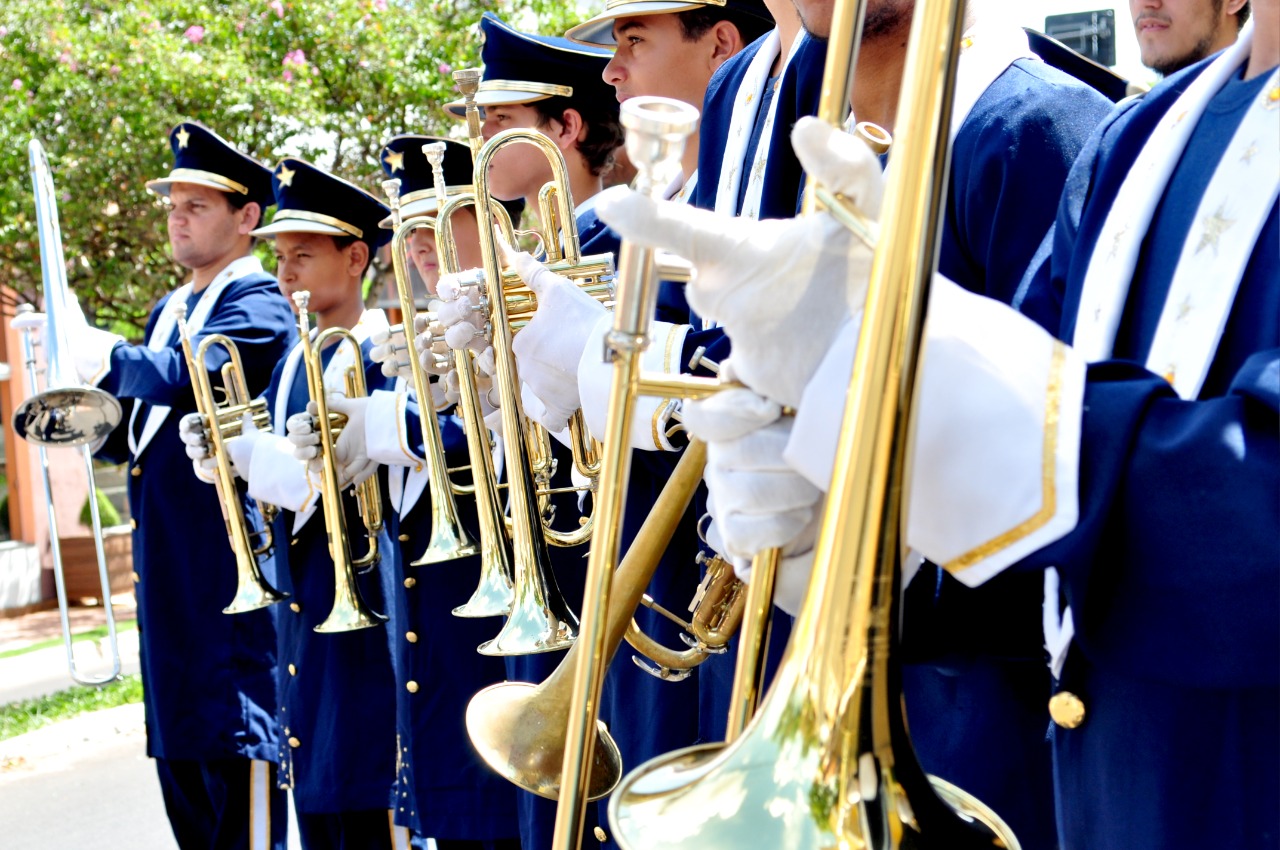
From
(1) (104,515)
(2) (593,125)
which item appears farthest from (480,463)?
(1) (104,515)

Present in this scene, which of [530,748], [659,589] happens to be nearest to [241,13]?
[659,589]

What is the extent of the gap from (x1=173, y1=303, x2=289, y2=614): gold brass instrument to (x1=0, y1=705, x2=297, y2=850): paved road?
1.80 metres

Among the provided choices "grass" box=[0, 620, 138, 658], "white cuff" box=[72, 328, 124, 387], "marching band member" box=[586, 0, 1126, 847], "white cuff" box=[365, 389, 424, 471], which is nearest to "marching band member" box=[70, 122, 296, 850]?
"white cuff" box=[72, 328, 124, 387]

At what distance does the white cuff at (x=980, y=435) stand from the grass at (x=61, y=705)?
731cm

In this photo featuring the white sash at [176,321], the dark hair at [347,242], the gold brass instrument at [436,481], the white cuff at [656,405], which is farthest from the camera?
the white sash at [176,321]

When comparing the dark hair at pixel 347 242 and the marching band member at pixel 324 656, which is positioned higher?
the dark hair at pixel 347 242

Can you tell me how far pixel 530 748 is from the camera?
2023 millimetres

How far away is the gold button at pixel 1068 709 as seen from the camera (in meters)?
1.51

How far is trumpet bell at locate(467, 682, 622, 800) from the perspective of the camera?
2.00 m

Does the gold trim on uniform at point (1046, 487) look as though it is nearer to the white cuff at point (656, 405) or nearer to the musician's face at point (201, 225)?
the white cuff at point (656, 405)

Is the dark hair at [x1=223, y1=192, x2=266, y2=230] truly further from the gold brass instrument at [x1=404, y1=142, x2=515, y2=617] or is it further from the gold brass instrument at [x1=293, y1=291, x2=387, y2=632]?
the gold brass instrument at [x1=404, y1=142, x2=515, y2=617]

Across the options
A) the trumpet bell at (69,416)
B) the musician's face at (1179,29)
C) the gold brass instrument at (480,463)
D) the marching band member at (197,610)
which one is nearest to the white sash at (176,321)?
the marching band member at (197,610)

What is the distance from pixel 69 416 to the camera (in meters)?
5.12

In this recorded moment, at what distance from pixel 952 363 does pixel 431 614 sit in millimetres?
2917
